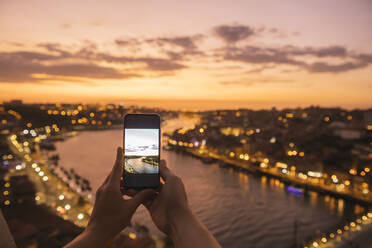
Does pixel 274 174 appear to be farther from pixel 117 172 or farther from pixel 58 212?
pixel 117 172

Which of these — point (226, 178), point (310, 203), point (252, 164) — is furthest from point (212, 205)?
point (252, 164)

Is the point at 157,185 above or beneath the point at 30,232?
above

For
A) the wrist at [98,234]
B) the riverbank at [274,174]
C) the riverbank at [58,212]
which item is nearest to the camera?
the wrist at [98,234]

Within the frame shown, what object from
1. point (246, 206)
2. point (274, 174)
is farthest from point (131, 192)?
point (274, 174)

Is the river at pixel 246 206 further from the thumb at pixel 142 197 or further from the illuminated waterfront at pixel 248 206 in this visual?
the thumb at pixel 142 197

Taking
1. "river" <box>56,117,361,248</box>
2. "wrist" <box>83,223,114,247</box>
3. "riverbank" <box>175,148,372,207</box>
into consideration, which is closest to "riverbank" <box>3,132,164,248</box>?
"wrist" <box>83,223,114,247</box>

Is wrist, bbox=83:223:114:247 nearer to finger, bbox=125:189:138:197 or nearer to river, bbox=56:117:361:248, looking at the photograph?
finger, bbox=125:189:138:197

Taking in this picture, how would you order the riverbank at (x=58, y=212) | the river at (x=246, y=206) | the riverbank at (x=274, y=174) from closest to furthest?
1. the riverbank at (x=58, y=212)
2. the river at (x=246, y=206)
3. the riverbank at (x=274, y=174)

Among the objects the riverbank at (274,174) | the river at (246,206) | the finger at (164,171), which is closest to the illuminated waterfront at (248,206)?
the river at (246,206)

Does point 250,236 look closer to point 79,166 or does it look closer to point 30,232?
point 30,232
